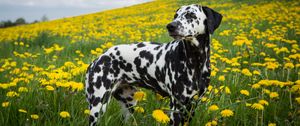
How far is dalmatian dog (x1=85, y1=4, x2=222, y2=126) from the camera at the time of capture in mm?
2838

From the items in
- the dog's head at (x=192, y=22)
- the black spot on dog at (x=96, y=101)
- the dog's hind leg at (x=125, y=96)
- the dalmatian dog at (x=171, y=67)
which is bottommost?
the dog's hind leg at (x=125, y=96)

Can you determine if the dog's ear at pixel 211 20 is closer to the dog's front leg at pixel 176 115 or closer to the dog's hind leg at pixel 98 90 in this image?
the dog's front leg at pixel 176 115

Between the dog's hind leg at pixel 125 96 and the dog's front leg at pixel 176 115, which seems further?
the dog's hind leg at pixel 125 96

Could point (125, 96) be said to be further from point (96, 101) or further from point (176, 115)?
point (176, 115)

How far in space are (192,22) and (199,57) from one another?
367 mm

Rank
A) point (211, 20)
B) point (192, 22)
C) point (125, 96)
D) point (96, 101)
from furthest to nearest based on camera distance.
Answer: point (125, 96) < point (96, 101) < point (211, 20) < point (192, 22)

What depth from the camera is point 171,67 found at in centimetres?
299

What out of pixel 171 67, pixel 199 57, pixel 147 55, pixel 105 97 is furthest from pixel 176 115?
pixel 105 97

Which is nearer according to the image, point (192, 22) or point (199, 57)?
point (192, 22)

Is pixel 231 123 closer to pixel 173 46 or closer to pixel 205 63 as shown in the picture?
pixel 205 63

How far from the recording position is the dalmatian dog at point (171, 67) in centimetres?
284

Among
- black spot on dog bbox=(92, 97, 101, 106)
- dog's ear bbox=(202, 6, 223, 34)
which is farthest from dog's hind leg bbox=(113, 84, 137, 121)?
dog's ear bbox=(202, 6, 223, 34)

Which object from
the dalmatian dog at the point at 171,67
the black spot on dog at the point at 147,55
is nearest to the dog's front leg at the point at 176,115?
the dalmatian dog at the point at 171,67

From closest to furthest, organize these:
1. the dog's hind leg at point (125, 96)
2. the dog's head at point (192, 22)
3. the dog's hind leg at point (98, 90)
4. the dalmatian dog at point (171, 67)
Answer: the dog's head at point (192, 22) → the dalmatian dog at point (171, 67) → the dog's hind leg at point (98, 90) → the dog's hind leg at point (125, 96)
